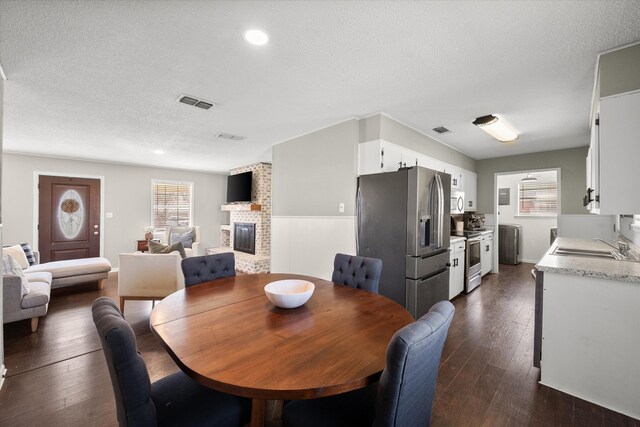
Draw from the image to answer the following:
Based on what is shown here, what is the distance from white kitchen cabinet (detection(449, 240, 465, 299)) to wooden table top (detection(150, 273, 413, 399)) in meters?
2.28

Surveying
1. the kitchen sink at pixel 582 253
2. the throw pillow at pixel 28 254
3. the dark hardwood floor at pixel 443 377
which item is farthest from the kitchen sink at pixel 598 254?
the throw pillow at pixel 28 254

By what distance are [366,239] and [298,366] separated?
2.18 metres

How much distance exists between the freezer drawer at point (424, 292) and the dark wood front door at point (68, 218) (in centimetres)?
670

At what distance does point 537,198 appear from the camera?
21.9 feet

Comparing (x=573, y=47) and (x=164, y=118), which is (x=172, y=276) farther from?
(x=573, y=47)

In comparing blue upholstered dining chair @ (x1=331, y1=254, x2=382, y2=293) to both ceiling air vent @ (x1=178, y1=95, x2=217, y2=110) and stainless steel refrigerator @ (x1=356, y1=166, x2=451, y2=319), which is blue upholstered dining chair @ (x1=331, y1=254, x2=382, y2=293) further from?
ceiling air vent @ (x1=178, y1=95, x2=217, y2=110)

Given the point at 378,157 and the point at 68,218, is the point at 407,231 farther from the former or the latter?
the point at 68,218

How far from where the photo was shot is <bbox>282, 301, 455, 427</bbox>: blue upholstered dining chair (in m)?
0.83

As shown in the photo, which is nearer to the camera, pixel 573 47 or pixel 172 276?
pixel 573 47

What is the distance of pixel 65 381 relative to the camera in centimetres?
202

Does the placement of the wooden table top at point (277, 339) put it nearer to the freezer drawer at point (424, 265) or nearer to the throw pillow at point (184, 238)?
the freezer drawer at point (424, 265)

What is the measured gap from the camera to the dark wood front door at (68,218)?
542cm

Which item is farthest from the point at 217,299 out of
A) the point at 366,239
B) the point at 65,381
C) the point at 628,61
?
the point at 628,61

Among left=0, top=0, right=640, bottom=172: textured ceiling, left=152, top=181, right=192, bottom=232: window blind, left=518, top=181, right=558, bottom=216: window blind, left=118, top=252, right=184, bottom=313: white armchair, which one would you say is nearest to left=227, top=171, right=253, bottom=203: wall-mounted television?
left=152, top=181, right=192, bottom=232: window blind
